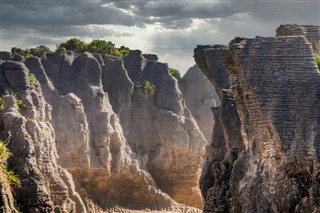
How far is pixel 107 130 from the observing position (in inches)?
2073

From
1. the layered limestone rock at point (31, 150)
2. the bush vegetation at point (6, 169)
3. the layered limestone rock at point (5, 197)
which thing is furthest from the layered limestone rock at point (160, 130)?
the layered limestone rock at point (5, 197)

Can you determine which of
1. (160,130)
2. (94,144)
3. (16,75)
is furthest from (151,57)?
(16,75)

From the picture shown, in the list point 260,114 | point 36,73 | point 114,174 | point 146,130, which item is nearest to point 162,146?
point 146,130

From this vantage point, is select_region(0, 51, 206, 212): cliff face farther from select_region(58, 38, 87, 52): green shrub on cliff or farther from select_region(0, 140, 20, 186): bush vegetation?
select_region(58, 38, 87, 52): green shrub on cliff

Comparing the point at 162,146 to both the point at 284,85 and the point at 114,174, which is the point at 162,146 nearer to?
the point at 114,174

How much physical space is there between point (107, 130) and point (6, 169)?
62.5ft

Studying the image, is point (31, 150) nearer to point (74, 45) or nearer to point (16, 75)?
point (16, 75)

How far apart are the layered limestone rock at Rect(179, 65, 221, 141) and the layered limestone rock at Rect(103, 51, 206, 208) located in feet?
18.3

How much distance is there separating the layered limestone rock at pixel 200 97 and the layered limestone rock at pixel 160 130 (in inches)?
220

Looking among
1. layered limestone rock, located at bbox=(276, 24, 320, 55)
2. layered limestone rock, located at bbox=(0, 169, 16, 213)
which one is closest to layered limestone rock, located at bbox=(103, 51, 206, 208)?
layered limestone rock, located at bbox=(0, 169, 16, 213)

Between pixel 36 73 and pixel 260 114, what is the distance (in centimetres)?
2785

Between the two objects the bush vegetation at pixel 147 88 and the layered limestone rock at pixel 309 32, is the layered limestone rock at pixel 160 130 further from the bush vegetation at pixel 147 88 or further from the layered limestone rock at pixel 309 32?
the layered limestone rock at pixel 309 32

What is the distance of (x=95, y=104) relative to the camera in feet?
177

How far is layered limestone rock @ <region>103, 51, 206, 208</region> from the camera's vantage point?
193 ft
